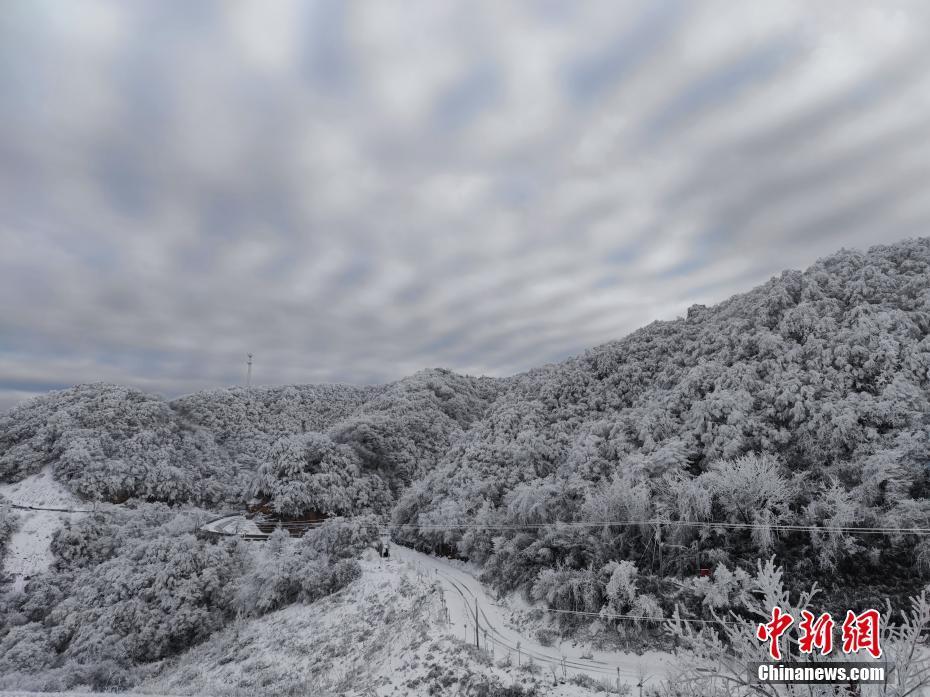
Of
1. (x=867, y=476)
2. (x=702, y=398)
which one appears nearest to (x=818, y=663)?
(x=867, y=476)

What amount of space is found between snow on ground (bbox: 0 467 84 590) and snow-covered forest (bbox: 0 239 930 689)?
3.73ft

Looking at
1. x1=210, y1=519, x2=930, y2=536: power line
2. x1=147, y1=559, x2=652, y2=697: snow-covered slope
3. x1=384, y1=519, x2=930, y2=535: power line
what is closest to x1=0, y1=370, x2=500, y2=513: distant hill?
x1=147, y1=559, x2=652, y2=697: snow-covered slope

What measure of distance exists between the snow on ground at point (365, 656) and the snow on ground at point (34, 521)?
1901 centimetres

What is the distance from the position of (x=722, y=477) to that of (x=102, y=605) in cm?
3584

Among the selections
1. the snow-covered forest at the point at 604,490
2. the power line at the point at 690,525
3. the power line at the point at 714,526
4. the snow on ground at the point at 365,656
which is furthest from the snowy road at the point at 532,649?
the power line at the point at 714,526

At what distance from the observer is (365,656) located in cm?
2177

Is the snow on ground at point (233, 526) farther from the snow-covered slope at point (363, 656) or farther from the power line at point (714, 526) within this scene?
the power line at point (714, 526)

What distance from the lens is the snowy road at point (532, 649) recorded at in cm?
1689

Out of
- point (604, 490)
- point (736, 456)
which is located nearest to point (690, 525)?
point (604, 490)

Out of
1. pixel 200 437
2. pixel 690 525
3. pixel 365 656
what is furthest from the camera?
pixel 200 437

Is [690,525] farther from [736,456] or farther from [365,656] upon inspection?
[365,656]

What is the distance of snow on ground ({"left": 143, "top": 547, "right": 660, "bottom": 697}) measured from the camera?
17.7 meters

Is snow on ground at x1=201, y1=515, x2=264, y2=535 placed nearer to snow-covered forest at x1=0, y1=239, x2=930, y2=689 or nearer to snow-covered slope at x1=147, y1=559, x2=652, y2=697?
snow-covered forest at x1=0, y1=239, x2=930, y2=689

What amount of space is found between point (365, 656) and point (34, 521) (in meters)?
35.7
